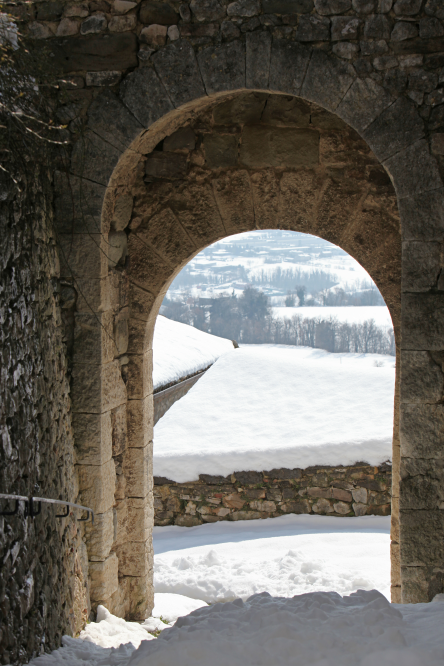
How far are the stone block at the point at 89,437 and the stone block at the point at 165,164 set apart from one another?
5.34ft

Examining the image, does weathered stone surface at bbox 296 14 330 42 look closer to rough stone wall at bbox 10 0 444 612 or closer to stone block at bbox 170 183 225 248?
rough stone wall at bbox 10 0 444 612

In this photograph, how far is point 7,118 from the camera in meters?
2.85

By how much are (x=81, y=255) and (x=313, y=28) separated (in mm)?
1753

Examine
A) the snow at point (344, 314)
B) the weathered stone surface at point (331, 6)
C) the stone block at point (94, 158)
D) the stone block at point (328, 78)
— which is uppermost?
the weathered stone surface at point (331, 6)

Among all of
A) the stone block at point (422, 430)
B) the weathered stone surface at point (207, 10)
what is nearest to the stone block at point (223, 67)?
the weathered stone surface at point (207, 10)

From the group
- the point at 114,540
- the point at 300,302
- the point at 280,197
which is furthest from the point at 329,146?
the point at 300,302

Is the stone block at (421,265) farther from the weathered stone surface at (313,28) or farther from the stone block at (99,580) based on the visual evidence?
the stone block at (99,580)

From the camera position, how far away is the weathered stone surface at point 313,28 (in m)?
3.11

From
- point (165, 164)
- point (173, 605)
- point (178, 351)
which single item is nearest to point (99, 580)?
point (173, 605)

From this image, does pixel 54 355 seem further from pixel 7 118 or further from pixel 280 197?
pixel 280 197

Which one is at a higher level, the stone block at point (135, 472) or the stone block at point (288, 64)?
the stone block at point (288, 64)

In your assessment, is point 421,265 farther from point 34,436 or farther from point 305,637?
point 34,436

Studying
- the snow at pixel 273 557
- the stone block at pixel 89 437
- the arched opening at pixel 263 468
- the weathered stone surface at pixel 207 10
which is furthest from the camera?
the arched opening at pixel 263 468

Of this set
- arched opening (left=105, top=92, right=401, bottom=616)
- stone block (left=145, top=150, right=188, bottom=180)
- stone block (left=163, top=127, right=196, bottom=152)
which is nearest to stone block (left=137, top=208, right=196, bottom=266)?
arched opening (left=105, top=92, right=401, bottom=616)
